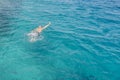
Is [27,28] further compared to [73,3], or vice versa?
[73,3]

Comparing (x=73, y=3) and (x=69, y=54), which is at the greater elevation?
(x=73, y=3)

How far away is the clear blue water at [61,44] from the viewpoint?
8162 millimetres

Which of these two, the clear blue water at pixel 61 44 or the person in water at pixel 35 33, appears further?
the person in water at pixel 35 33

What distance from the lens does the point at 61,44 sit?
33.0 ft

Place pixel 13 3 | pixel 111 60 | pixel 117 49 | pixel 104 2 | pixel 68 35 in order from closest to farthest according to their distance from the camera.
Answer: pixel 111 60
pixel 117 49
pixel 68 35
pixel 13 3
pixel 104 2

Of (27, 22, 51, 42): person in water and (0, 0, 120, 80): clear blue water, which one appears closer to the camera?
(0, 0, 120, 80): clear blue water

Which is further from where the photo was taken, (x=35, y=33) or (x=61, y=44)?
(x=35, y=33)

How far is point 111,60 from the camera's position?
9.04 metres

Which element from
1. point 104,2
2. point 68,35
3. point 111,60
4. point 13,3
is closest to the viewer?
point 111,60

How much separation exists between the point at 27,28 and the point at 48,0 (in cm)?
596

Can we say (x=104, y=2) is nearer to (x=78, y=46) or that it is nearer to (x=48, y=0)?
(x=48, y=0)

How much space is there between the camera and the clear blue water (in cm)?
816

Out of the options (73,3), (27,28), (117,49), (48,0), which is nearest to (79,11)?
(73,3)

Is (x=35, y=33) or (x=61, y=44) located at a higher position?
(x=35, y=33)
